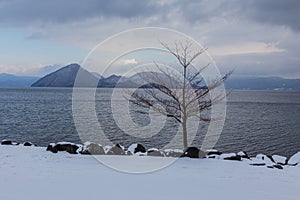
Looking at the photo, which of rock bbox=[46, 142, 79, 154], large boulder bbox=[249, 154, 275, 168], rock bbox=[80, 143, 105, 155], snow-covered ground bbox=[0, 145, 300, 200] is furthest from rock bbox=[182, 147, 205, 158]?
rock bbox=[46, 142, 79, 154]

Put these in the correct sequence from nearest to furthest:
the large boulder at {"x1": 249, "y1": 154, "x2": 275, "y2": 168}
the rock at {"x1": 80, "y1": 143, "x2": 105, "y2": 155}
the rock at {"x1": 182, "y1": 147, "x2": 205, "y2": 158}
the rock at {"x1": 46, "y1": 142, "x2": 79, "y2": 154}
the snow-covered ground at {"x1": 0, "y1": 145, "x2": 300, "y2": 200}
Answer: the snow-covered ground at {"x1": 0, "y1": 145, "x2": 300, "y2": 200} → the large boulder at {"x1": 249, "y1": 154, "x2": 275, "y2": 168} → the rock at {"x1": 182, "y1": 147, "x2": 205, "y2": 158} → the rock at {"x1": 46, "y1": 142, "x2": 79, "y2": 154} → the rock at {"x1": 80, "y1": 143, "x2": 105, "y2": 155}

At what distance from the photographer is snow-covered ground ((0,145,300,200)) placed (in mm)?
7199

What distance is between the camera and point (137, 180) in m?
8.55

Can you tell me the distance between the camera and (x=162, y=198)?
6.98 meters

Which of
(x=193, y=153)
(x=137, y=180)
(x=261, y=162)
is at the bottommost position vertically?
(x=261, y=162)

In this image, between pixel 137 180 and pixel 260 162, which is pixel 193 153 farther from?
pixel 137 180

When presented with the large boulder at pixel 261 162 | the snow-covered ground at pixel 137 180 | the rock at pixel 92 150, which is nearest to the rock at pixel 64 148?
the rock at pixel 92 150

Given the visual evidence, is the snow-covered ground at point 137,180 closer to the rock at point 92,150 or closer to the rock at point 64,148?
the rock at point 64,148

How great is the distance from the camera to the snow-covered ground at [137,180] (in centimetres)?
720

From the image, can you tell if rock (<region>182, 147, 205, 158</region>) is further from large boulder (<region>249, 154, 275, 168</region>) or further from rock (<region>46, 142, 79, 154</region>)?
rock (<region>46, 142, 79, 154</region>)

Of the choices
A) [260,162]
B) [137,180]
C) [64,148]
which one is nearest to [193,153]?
[260,162]

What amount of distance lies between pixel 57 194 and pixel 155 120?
29696 millimetres

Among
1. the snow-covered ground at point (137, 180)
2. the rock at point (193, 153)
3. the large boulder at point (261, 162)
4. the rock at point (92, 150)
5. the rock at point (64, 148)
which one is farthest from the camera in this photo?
the rock at point (92, 150)

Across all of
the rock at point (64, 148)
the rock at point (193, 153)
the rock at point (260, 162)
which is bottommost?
the rock at point (260, 162)
